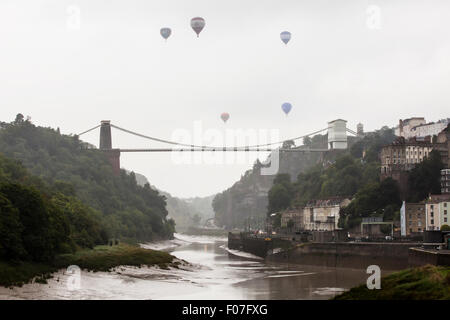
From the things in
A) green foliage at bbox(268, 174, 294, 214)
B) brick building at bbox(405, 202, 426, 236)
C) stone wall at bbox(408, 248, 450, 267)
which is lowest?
stone wall at bbox(408, 248, 450, 267)

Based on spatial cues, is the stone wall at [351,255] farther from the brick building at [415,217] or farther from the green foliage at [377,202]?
the green foliage at [377,202]

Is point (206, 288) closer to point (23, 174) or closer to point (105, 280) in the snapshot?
point (105, 280)

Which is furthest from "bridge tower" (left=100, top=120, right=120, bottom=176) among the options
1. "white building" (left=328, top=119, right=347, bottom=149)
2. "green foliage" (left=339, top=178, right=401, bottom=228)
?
"green foliage" (left=339, top=178, right=401, bottom=228)

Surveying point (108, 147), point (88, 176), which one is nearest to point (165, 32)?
point (88, 176)

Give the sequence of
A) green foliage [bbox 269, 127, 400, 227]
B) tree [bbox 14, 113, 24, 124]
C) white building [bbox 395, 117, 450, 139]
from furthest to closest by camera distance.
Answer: tree [bbox 14, 113, 24, 124]
white building [bbox 395, 117, 450, 139]
green foliage [bbox 269, 127, 400, 227]

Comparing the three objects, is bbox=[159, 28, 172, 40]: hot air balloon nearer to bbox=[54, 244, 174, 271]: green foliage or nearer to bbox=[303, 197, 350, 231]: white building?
bbox=[303, 197, 350, 231]: white building

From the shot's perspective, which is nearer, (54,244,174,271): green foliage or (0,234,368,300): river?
(0,234,368,300): river

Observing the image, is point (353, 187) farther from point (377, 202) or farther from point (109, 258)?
point (109, 258)
